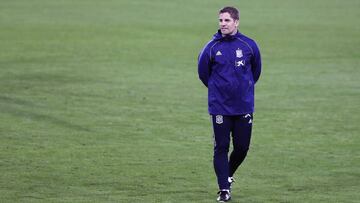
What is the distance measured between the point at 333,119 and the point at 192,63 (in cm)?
894

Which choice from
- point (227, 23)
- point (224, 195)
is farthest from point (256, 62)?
point (224, 195)

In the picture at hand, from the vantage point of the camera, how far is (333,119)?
56.7ft

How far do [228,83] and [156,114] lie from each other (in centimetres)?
740

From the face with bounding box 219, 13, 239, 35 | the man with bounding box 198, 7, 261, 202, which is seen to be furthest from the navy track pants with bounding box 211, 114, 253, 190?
the face with bounding box 219, 13, 239, 35

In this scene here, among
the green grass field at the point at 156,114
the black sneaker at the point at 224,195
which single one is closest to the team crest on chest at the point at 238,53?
the black sneaker at the point at 224,195

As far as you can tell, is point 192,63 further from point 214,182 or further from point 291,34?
point 214,182

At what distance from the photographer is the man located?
10.5m

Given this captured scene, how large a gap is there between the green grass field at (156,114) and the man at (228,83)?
63cm

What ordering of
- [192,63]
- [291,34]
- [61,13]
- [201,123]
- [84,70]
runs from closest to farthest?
[201,123] < [84,70] < [192,63] < [291,34] < [61,13]

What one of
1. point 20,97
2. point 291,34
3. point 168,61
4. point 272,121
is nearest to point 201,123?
point 272,121

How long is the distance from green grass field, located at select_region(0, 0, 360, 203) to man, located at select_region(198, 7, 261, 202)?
63 cm

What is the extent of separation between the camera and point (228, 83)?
414 inches

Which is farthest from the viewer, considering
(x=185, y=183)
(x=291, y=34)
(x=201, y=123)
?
(x=291, y=34)

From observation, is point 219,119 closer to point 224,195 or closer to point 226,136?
point 226,136
